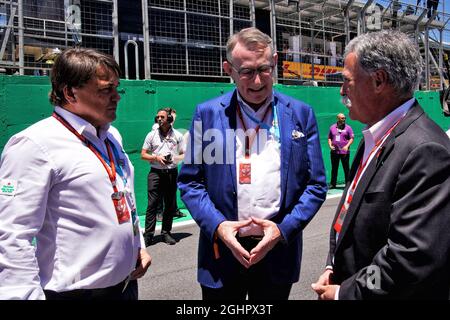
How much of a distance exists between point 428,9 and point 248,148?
45.6ft

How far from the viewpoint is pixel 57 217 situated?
179 centimetres

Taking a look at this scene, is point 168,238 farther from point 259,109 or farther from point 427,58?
point 427,58

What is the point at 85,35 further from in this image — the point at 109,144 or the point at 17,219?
the point at 17,219

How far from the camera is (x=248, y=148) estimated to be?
2342 millimetres

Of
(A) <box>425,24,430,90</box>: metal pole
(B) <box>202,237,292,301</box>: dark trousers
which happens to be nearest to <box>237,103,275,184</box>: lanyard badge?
(B) <box>202,237,292,301</box>: dark trousers

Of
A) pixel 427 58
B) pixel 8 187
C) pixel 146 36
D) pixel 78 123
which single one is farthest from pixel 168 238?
pixel 427 58

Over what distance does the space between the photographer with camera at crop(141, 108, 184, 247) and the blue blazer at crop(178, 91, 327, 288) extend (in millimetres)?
3969

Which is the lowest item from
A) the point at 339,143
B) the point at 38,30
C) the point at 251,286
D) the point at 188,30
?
the point at 251,286

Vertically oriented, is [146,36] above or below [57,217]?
above

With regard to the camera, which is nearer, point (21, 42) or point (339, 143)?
point (21, 42)

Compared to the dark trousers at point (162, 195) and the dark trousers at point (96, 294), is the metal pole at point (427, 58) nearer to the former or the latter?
the dark trousers at point (162, 195)

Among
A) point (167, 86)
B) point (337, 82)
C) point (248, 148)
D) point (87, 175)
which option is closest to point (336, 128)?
Answer: point (337, 82)

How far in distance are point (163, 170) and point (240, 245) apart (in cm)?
445

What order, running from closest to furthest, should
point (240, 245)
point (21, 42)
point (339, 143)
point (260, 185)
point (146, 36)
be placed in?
point (240, 245)
point (260, 185)
point (21, 42)
point (146, 36)
point (339, 143)
